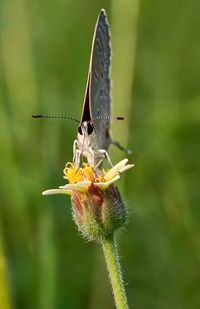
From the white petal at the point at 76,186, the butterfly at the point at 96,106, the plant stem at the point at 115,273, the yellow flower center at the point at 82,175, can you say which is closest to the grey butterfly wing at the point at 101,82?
the butterfly at the point at 96,106

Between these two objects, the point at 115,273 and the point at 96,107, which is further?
the point at 96,107

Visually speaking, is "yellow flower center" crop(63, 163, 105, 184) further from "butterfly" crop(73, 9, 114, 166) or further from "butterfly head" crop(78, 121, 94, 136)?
"butterfly head" crop(78, 121, 94, 136)

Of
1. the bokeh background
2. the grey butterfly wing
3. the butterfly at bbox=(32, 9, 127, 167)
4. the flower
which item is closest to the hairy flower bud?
the flower

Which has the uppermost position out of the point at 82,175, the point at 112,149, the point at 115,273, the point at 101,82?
the point at 101,82

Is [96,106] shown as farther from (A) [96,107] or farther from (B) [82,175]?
(B) [82,175]

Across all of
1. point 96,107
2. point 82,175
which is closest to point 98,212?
point 82,175

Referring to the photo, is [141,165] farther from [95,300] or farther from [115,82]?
[95,300]
